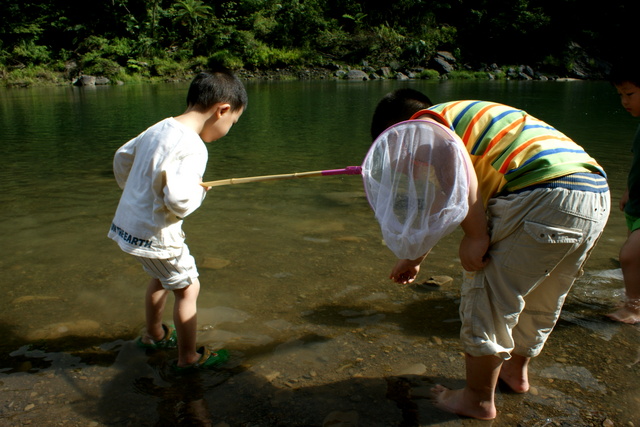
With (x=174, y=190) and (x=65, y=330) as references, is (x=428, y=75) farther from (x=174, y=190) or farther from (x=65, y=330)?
(x=174, y=190)

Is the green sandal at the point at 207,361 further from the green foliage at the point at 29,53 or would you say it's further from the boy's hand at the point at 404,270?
the green foliage at the point at 29,53

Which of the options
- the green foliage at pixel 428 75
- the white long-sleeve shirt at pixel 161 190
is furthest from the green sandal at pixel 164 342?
the green foliage at pixel 428 75

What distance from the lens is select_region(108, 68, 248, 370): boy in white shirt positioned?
1994 millimetres

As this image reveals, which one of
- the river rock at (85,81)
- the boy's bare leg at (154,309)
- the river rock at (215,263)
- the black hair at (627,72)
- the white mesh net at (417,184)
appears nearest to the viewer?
the white mesh net at (417,184)

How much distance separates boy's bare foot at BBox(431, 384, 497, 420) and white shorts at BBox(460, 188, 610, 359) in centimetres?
24

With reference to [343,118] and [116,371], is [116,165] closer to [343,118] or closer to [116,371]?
[116,371]

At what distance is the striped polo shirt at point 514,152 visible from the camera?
1.62 m

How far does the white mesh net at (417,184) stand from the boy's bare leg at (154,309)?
1.17 metres

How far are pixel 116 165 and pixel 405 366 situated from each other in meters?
1.55

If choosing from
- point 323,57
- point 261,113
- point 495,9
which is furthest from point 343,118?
point 495,9

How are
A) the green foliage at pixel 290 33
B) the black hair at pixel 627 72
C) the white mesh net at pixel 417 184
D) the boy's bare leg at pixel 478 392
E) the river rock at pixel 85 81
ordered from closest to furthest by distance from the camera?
the white mesh net at pixel 417 184, the boy's bare leg at pixel 478 392, the black hair at pixel 627 72, the river rock at pixel 85 81, the green foliage at pixel 290 33

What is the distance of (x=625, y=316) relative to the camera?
2666 mm

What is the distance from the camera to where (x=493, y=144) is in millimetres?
1701

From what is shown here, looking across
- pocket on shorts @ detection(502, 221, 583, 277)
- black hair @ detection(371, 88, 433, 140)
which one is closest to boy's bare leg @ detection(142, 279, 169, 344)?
black hair @ detection(371, 88, 433, 140)
